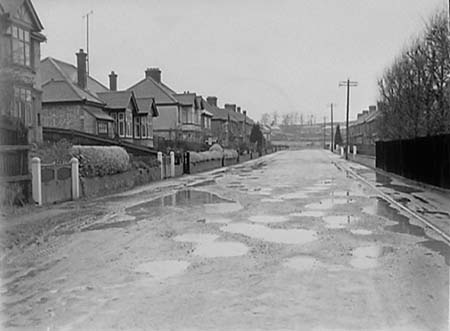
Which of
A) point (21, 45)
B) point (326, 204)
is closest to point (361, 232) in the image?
point (326, 204)

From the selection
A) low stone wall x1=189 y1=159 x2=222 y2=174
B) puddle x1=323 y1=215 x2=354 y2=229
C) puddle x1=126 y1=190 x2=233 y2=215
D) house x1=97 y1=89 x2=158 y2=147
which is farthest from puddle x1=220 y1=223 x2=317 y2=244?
house x1=97 y1=89 x2=158 y2=147

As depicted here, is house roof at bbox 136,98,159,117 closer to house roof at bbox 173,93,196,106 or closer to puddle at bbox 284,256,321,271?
house roof at bbox 173,93,196,106

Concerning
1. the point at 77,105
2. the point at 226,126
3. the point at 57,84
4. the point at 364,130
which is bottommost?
the point at 364,130

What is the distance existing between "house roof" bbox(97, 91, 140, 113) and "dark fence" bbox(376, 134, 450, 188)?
19947mm

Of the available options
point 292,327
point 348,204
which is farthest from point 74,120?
point 292,327

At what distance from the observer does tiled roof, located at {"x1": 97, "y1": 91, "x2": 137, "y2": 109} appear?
39562 millimetres

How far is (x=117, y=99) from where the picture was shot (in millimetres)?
40688

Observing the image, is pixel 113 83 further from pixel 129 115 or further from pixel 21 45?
pixel 21 45

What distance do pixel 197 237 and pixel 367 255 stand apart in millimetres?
2757

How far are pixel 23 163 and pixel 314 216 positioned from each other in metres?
6.66

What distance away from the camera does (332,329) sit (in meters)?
4.27

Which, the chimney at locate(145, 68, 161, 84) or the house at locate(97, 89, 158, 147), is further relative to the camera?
the chimney at locate(145, 68, 161, 84)

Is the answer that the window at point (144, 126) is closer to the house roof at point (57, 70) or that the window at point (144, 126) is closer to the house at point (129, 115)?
the house at point (129, 115)

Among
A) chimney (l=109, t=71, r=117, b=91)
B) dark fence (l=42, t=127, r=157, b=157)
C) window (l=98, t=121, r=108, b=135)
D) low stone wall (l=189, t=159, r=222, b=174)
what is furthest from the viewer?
chimney (l=109, t=71, r=117, b=91)
